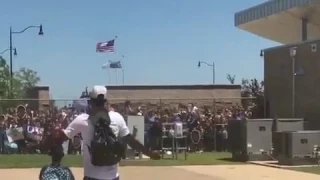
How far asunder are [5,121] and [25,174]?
26.7ft

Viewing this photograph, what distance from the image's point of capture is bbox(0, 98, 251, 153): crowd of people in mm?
25141

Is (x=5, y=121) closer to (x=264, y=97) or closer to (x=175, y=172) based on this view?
(x=175, y=172)

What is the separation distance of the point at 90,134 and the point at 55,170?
0.42 m

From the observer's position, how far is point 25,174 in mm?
18328

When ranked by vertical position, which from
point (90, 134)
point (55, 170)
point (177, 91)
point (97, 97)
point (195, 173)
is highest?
point (177, 91)

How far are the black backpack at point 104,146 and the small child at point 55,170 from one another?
252 millimetres

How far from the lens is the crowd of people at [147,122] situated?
990 inches

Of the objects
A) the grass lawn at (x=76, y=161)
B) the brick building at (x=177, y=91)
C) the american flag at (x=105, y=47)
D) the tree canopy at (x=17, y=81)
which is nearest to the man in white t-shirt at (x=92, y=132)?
the grass lawn at (x=76, y=161)

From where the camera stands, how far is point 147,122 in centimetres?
2620

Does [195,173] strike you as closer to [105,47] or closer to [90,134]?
[90,134]

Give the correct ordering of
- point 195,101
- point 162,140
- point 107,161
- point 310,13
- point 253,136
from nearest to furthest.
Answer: point 107,161 < point 253,136 < point 162,140 < point 195,101 < point 310,13

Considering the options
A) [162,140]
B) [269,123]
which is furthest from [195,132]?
[269,123]

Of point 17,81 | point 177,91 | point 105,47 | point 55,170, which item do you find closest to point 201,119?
point 177,91

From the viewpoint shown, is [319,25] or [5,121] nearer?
[5,121]
